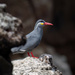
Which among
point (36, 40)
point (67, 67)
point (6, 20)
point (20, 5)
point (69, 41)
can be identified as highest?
point (20, 5)

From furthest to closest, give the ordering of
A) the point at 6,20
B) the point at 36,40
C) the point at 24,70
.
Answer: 1. the point at 36,40
2. the point at 24,70
3. the point at 6,20

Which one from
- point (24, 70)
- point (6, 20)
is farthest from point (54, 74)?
point (6, 20)

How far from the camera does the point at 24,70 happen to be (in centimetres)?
349

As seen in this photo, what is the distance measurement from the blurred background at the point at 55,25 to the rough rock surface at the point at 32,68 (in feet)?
18.4

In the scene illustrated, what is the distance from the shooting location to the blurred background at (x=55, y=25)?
30.6ft

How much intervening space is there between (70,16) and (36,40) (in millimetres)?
6946

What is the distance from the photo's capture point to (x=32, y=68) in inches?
141

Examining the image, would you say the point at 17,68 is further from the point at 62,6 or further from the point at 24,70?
the point at 62,6

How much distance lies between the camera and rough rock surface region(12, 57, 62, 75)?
136 inches

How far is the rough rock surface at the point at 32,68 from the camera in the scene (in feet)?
11.4

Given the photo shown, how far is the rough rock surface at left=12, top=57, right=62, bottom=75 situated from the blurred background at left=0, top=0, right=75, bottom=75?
18.4 ft

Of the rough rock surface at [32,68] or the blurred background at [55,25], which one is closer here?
the rough rock surface at [32,68]

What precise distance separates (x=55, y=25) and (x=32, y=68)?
7448mm

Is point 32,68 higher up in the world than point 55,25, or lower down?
lower down
